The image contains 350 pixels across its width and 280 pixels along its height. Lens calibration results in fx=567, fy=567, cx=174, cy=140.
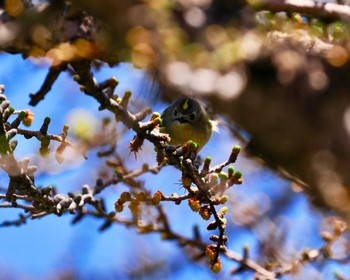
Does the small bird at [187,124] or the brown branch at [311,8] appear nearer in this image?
the brown branch at [311,8]

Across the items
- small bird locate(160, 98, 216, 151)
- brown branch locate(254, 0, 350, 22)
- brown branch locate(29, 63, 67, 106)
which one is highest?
brown branch locate(254, 0, 350, 22)

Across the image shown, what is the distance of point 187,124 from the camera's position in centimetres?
513

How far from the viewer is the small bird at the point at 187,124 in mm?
5020

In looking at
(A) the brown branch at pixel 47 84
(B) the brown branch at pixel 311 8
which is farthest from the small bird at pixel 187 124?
(B) the brown branch at pixel 311 8

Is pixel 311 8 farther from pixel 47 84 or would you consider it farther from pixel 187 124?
pixel 187 124

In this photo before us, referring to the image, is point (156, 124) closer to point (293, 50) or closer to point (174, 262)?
point (293, 50)

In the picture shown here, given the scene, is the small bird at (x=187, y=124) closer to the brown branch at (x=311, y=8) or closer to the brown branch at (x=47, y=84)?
the brown branch at (x=47, y=84)

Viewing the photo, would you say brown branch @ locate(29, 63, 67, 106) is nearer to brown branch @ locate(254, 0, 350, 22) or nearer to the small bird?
brown branch @ locate(254, 0, 350, 22)

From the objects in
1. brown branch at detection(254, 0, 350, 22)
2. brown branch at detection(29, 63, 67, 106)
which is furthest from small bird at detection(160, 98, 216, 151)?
brown branch at detection(254, 0, 350, 22)

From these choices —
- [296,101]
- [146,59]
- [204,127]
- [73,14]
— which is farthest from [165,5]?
[204,127]

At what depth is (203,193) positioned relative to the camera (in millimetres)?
2822

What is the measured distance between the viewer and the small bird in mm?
5020

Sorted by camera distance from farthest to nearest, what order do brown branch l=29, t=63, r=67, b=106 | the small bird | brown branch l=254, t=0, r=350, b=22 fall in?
the small bird → brown branch l=29, t=63, r=67, b=106 → brown branch l=254, t=0, r=350, b=22

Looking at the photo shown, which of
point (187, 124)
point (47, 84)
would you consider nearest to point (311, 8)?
point (47, 84)
